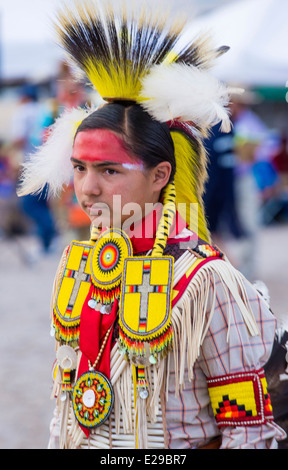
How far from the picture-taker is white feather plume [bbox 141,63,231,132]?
1539mm

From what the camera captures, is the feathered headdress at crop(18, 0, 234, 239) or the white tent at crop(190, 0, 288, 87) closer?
the feathered headdress at crop(18, 0, 234, 239)

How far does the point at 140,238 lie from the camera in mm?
1650

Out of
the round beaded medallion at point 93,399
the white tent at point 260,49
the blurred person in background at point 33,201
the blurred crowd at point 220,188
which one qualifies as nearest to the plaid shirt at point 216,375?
the round beaded medallion at point 93,399

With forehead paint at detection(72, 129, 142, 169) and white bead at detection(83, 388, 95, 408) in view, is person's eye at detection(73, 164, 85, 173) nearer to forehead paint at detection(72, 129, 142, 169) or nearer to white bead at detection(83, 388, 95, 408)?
forehead paint at detection(72, 129, 142, 169)

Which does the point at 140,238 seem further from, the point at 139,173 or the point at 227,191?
the point at 227,191

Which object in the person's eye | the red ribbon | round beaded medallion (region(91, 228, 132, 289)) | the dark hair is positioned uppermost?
the dark hair

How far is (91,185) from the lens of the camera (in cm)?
155

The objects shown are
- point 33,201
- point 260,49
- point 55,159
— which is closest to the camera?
point 55,159

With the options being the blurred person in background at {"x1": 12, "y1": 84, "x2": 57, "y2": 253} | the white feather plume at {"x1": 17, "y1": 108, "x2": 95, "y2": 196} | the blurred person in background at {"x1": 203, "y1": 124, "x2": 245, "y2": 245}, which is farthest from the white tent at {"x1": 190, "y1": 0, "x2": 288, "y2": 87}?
the white feather plume at {"x1": 17, "y1": 108, "x2": 95, "y2": 196}

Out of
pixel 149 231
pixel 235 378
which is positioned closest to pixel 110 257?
pixel 149 231

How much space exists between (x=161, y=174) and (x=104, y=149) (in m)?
0.18

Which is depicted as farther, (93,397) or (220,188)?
(220,188)

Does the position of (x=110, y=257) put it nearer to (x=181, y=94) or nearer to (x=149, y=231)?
(x=149, y=231)

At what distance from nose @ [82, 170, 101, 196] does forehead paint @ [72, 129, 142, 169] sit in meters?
0.04
